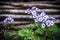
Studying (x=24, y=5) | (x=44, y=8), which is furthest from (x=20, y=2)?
(x=44, y=8)

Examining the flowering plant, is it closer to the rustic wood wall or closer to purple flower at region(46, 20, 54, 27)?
purple flower at region(46, 20, 54, 27)

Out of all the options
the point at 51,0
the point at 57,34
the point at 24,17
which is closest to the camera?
the point at 57,34

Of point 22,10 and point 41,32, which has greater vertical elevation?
point 22,10

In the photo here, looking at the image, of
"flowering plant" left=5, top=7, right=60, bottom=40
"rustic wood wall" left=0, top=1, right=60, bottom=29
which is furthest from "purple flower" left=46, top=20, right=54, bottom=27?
"rustic wood wall" left=0, top=1, right=60, bottom=29

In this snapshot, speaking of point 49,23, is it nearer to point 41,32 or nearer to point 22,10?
point 41,32

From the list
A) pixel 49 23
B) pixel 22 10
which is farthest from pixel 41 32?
pixel 22 10

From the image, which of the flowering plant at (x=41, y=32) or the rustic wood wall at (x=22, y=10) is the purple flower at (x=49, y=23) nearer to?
the flowering plant at (x=41, y=32)

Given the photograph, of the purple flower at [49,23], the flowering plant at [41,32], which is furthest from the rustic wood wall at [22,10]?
the purple flower at [49,23]

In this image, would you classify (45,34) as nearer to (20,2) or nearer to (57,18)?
(57,18)

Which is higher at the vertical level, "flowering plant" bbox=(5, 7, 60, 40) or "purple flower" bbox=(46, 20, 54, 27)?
"purple flower" bbox=(46, 20, 54, 27)
